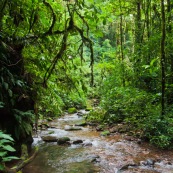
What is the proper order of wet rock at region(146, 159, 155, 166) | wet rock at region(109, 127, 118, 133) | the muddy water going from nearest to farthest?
the muddy water
wet rock at region(146, 159, 155, 166)
wet rock at region(109, 127, 118, 133)

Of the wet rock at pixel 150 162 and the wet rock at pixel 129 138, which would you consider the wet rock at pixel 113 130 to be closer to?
the wet rock at pixel 129 138

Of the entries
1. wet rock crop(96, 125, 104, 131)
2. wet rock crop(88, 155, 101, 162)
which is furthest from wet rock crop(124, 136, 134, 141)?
wet rock crop(88, 155, 101, 162)

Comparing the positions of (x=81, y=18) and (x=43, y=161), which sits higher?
(x=81, y=18)

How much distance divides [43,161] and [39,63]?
2.06 m

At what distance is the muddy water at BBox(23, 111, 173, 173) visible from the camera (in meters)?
4.70

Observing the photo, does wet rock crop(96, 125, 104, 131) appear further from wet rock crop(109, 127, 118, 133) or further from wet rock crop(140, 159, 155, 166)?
wet rock crop(140, 159, 155, 166)

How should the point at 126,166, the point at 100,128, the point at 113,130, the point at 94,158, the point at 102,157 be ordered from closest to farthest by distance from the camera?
the point at 126,166, the point at 94,158, the point at 102,157, the point at 113,130, the point at 100,128

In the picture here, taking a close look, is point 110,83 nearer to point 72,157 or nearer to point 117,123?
point 117,123

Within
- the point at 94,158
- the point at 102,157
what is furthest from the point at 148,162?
the point at 94,158

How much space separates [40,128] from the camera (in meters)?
8.10

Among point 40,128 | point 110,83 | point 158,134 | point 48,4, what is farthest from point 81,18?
point 110,83

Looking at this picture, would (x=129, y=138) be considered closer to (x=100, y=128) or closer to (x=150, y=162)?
(x=100, y=128)

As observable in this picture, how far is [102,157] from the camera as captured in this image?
542 cm

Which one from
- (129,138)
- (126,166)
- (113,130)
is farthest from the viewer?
(113,130)
